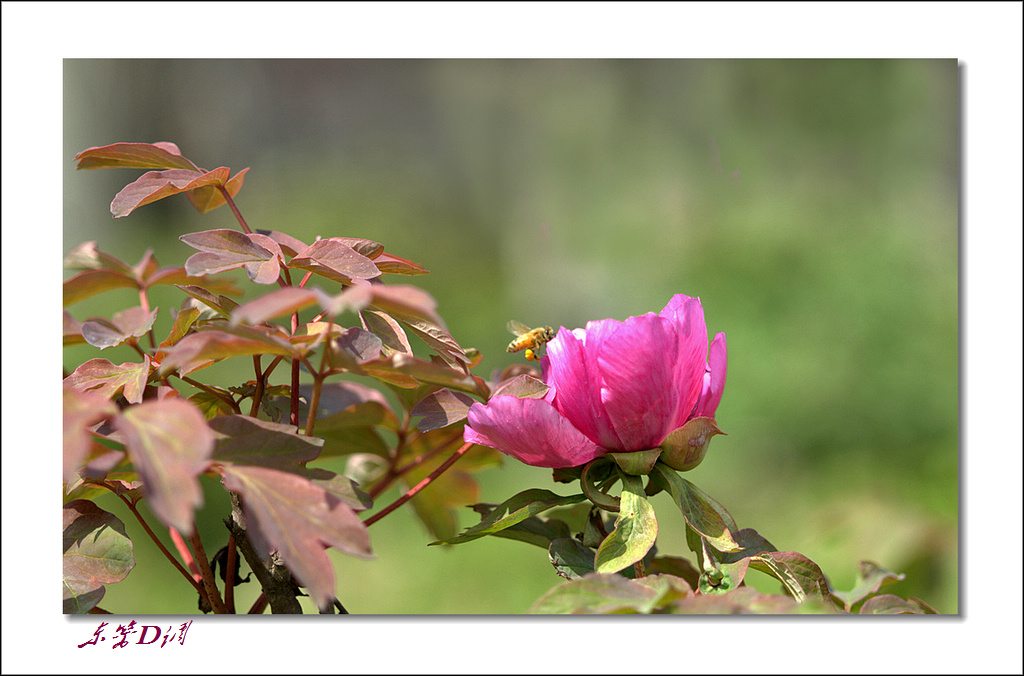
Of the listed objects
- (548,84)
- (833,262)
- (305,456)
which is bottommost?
(305,456)

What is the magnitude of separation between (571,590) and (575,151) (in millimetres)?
1525

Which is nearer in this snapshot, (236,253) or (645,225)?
(236,253)

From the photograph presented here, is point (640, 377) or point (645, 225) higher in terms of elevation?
point (645, 225)

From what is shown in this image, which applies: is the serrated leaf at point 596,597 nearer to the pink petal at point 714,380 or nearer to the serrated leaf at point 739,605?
the serrated leaf at point 739,605

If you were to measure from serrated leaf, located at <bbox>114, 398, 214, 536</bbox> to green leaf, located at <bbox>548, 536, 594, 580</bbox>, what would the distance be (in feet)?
0.54

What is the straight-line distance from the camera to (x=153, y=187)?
1.20ft

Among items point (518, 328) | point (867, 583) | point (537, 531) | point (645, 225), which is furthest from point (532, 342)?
point (645, 225)

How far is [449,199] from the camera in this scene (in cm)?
→ 180

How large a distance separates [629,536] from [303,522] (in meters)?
0.14

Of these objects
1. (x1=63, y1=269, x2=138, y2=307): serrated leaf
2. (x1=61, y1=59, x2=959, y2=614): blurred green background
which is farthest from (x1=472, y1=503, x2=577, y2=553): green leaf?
(x1=61, y1=59, x2=959, y2=614): blurred green background

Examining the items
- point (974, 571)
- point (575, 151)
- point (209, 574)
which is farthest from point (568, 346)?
point (575, 151)

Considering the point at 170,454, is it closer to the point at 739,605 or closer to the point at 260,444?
the point at 260,444

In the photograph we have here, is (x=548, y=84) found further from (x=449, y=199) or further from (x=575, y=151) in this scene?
(x=449, y=199)

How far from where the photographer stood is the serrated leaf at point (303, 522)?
25cm
